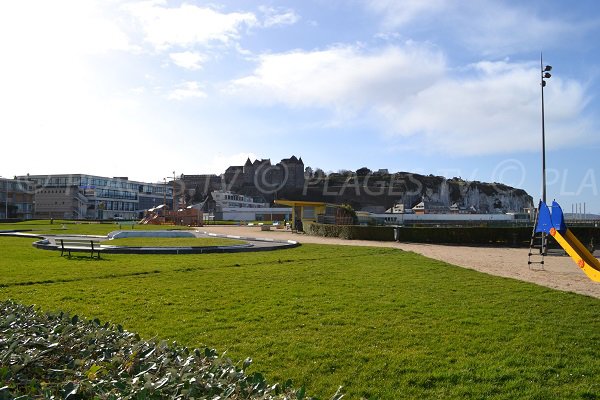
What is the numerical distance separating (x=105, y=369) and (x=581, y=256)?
14.2m

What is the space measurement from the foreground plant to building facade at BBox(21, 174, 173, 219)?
9848cm

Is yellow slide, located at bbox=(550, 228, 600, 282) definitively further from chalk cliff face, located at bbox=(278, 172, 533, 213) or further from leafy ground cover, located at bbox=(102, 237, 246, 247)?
chalk cliff face, located at bbox=(278, 172, 533, 213)

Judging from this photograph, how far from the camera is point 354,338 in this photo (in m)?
6.55

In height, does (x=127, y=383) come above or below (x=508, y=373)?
above

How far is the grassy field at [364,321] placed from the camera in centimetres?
508

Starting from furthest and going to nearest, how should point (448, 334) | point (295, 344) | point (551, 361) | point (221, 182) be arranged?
point (221, 182)
point (448, 334)
point (295, 344)
point (551, 361)

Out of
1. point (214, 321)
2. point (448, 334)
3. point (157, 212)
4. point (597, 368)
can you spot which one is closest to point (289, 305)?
point (214, 321)

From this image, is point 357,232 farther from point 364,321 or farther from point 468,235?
point 364,321

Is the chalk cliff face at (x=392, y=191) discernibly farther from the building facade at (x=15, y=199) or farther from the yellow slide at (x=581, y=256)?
the yellow slide at (x=581, y=256)

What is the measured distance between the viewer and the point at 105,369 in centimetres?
353

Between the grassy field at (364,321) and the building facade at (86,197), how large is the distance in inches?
3591

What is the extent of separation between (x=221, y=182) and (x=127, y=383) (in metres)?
172

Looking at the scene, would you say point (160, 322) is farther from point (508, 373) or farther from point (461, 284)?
point (461, 284)

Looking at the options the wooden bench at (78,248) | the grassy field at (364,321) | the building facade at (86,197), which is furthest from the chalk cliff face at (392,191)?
the grassy field at (364,321)
